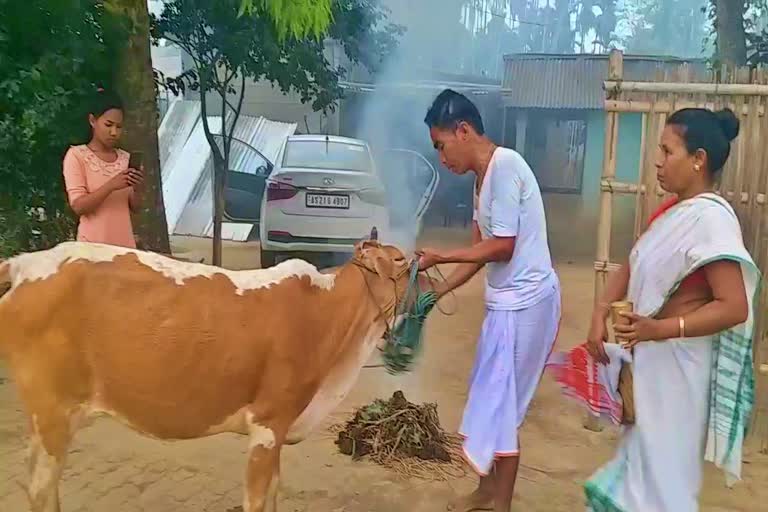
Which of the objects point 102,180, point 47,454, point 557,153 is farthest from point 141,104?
point 557,153

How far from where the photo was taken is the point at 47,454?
2.89 m

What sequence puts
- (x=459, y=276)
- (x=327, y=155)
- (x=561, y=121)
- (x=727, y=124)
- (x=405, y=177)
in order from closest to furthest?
(x=727, y=124) < (x=459, y=276) < (x=327, y=155) < (x=405, y=177) < (x=561, y=121)

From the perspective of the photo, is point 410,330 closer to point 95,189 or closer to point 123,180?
point 123,180

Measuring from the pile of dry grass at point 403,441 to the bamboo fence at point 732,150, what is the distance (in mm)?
1416

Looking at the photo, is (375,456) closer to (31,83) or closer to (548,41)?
(31,83)

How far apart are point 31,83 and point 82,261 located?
345cm

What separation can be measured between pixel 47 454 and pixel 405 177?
13562mm

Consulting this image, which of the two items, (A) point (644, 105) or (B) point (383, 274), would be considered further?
(A) point (644, 105)

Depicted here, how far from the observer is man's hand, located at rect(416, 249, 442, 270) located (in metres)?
2.97

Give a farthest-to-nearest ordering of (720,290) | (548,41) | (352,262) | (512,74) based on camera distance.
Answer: (548,41), (512,74), (352,262), (720,290)

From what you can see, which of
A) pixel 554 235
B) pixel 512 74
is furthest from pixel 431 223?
pixel 512 74

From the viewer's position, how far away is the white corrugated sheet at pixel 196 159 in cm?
1449

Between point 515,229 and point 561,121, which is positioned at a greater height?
point 561,121

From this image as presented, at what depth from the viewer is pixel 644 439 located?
259 cm
